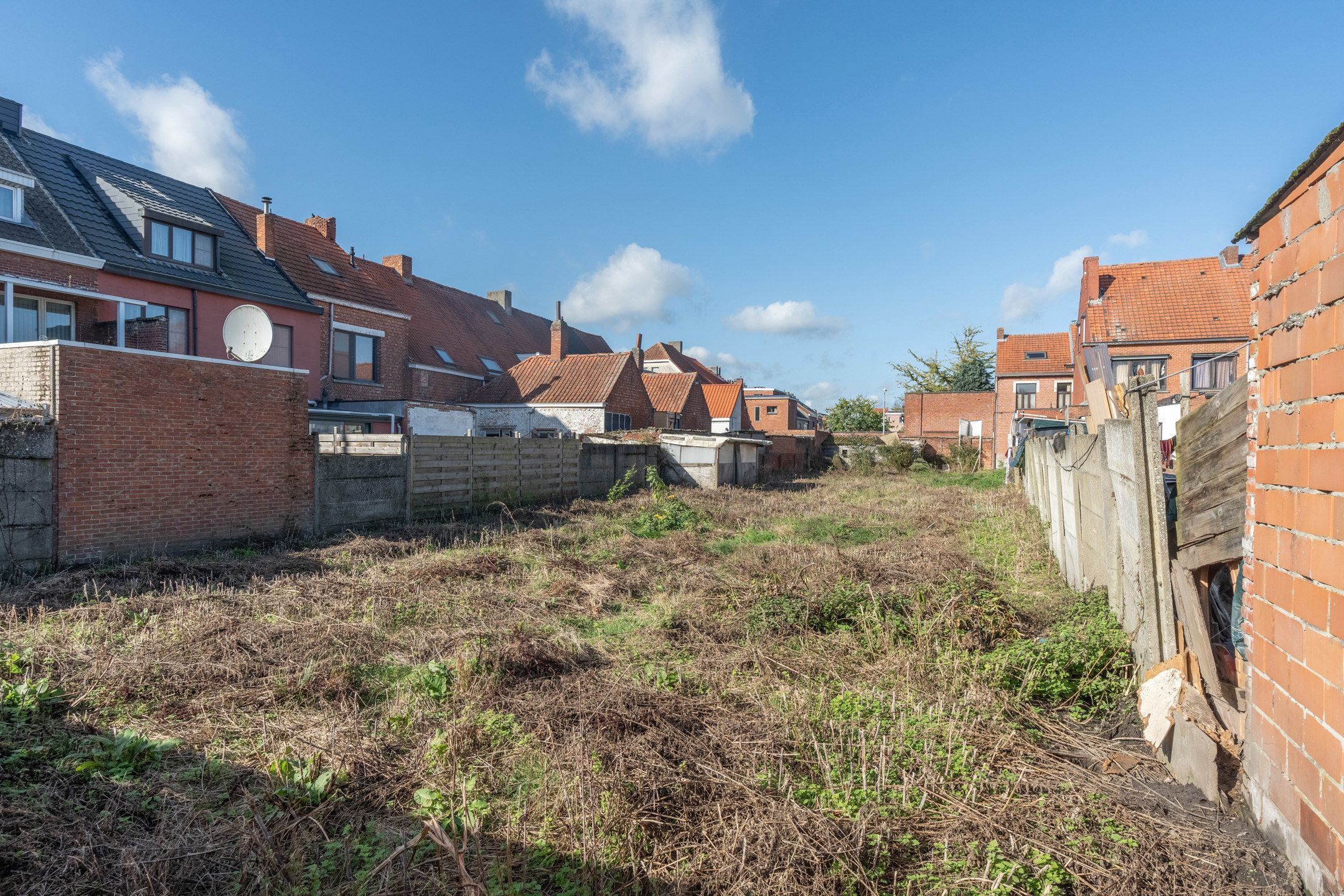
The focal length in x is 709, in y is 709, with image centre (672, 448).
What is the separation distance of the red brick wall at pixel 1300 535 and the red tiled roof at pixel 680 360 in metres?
45.5

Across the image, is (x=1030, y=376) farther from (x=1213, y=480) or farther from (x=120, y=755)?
Result: (x=120, y=755)

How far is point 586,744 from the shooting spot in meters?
4.05

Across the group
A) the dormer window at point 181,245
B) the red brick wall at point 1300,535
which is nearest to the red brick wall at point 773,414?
the dormer window at point 181,245

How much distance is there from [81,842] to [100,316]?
56.2ft

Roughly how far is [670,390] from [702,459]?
11950 mm

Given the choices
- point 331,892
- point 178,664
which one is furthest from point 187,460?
point 331,892

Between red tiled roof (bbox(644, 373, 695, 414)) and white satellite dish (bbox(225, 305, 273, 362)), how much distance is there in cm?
2043

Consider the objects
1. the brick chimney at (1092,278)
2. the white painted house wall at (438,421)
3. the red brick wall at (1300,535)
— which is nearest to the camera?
the red brick wall at (1300,535)

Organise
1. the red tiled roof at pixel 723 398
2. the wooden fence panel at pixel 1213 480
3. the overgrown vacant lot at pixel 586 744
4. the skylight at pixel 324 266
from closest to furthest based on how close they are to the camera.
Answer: the overgrown vacant lot at pixel 586 744
the wooden fence panel at pixel 1213 480
the skylight at pixel 324 266
the red tiled roof at pixel 723 398

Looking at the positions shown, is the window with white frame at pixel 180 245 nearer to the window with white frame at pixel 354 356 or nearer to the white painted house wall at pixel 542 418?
the window with white frame at pixel 354 356

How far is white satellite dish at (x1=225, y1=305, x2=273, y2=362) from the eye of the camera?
12898 millimetres

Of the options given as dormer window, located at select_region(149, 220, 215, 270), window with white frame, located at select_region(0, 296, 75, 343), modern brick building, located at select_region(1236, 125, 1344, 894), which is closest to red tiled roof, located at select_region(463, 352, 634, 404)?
dormer window, located at select_region(149, 220, 215, 270)

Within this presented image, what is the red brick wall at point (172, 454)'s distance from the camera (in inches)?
355

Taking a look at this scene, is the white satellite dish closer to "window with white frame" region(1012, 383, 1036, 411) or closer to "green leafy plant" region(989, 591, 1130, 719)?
"green leafy plant" region(989, 591, 1130, 719)
